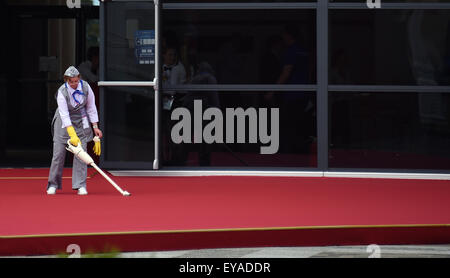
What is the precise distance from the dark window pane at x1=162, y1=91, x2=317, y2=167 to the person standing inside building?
2704 mm

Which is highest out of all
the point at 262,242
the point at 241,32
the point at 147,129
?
the point at 241,32

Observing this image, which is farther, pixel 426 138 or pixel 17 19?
pixel 17 19

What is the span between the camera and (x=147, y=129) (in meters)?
15.5

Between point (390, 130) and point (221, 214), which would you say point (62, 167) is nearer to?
point (221, 214)

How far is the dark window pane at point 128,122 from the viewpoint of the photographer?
15508 millimetres

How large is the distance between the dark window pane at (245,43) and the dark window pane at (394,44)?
1.49 feet

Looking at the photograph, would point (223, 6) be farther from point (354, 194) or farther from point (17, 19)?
point (17, 19)

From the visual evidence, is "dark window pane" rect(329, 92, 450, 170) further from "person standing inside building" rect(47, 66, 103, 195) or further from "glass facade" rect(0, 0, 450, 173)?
"person standing inside building" rect(47, 66, 103, 195)

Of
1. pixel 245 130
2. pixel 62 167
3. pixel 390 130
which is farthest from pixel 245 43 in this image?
pixel 62 167

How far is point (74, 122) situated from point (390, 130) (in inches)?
189

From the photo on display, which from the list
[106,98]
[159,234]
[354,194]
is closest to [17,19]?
[106,98]

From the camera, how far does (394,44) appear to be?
15.3m

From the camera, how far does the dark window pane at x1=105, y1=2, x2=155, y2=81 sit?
1536cm
